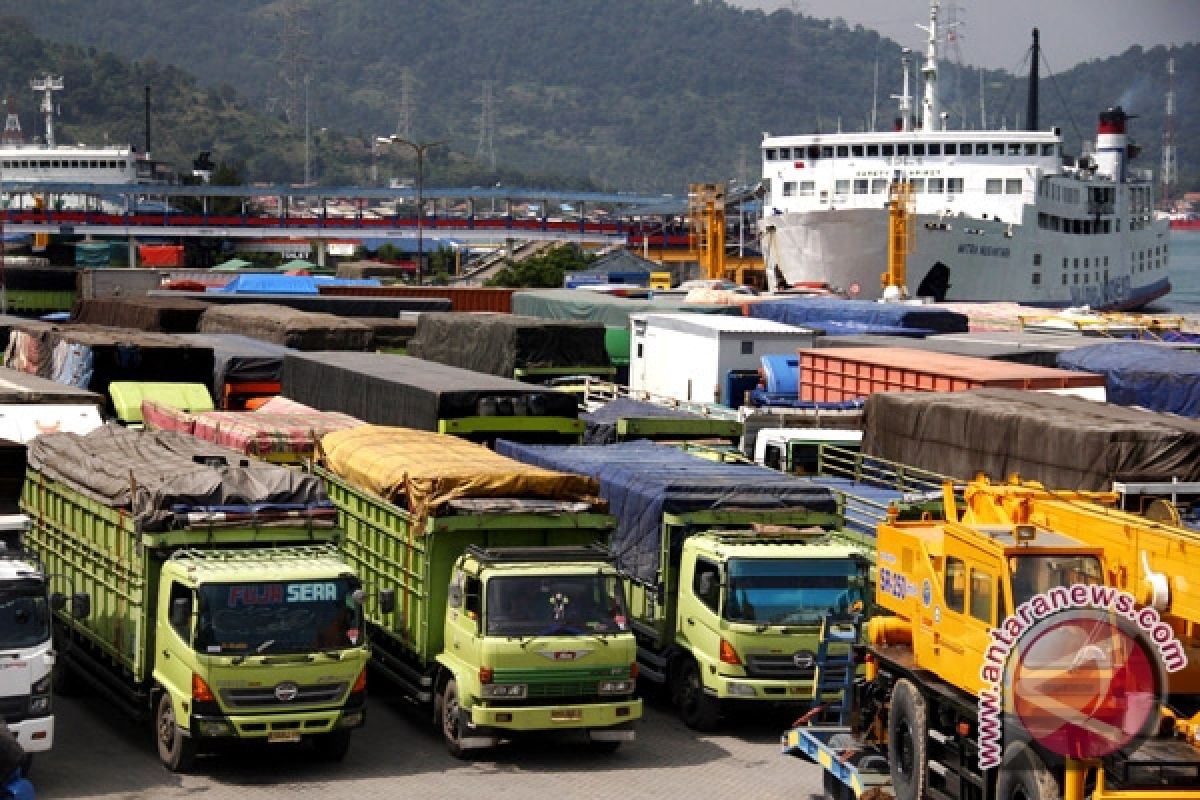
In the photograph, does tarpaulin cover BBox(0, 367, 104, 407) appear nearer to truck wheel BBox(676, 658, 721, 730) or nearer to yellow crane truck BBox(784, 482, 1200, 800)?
truck wheel BBox(676, 658, 721, 730)

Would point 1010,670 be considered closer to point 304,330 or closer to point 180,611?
point 180,611

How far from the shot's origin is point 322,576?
17.5 m

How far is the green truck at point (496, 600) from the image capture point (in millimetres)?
17891

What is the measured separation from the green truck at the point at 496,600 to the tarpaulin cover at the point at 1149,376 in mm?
16547

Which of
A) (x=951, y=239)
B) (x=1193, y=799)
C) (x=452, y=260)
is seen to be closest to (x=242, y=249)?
(x=452, y=260)

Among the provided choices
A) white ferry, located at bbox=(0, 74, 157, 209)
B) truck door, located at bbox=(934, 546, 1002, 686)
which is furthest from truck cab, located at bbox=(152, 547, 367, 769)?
white ferry, located at bbox=(0, 74, 157, 209)

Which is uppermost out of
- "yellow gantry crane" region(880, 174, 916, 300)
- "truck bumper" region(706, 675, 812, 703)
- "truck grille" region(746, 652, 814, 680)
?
"yellow gantry crane" region(880, 174, 916, 300)

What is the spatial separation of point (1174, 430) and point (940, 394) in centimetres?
660

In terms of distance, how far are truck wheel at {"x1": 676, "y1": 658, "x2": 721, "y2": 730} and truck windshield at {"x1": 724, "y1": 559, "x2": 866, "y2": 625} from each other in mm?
957

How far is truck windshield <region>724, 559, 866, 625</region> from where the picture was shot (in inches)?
755

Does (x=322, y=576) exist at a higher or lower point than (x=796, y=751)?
higher

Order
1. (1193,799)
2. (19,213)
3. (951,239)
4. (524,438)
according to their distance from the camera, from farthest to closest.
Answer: (19,213), (951,239), (524,438), (1193,799)

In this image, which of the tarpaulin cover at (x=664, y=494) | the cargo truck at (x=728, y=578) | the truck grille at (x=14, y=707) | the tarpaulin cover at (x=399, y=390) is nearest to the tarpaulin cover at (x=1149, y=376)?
the tarpaulin cover at (x=399, y=390)

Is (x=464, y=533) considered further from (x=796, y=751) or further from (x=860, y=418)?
(x=860, y=418)
